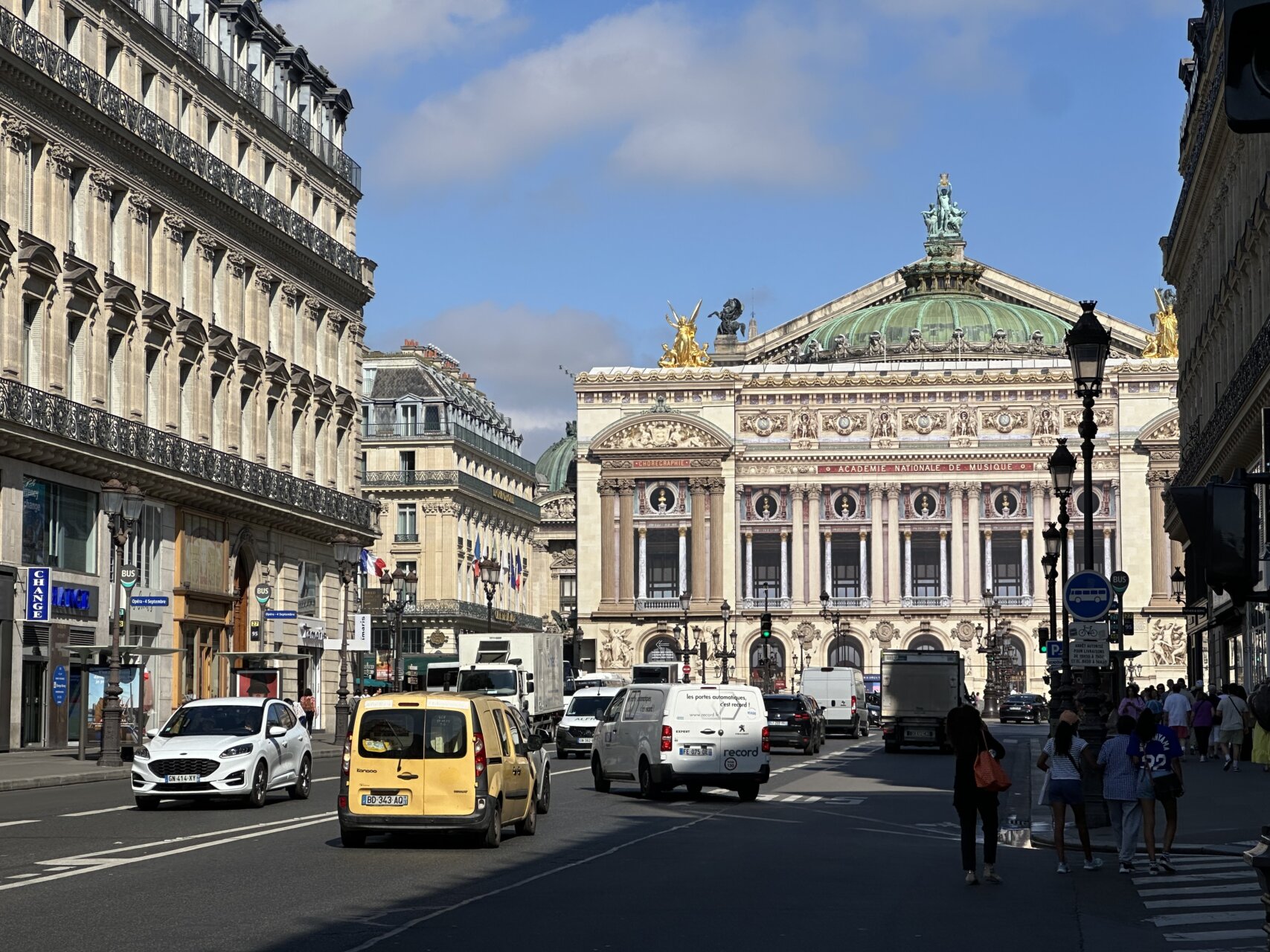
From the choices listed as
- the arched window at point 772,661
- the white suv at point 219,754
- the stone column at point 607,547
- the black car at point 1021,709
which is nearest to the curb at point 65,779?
the white suv at point 219,754

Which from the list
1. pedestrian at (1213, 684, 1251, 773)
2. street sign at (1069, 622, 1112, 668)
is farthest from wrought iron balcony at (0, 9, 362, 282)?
pedestrian at (1213, 684, 1251, 773)

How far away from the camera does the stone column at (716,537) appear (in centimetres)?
13038

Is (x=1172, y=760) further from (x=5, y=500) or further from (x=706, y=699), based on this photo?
(x=5, y=500)

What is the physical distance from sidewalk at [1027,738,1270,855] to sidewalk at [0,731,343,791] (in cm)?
1549

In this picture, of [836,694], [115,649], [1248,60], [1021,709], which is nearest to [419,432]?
[1021,709]

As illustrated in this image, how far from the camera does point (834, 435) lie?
428 ft

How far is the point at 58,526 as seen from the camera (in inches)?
1805

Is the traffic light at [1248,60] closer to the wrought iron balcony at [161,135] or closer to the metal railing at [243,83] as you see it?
the wrought iron balcony at [161,135]

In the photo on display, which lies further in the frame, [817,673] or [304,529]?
[817,673]

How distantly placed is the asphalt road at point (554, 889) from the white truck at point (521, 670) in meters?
30.0

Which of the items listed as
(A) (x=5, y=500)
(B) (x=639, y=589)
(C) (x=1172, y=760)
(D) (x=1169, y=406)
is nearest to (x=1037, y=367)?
(D) (x=1169, y=406)

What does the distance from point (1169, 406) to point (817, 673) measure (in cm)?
5864

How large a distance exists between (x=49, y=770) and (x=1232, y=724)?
24001mm

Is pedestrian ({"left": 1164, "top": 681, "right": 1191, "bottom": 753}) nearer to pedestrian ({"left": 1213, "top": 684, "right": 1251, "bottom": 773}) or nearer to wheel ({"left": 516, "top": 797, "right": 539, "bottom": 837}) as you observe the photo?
pedestrian ({"left": 1213, "top": 684, "right": 1251, "bottom": 773})
